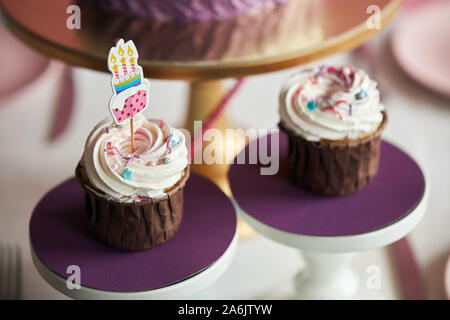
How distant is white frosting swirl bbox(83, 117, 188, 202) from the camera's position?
1.07m

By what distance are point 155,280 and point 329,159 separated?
37 centimetres

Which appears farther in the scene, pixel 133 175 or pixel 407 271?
pixel 407 271

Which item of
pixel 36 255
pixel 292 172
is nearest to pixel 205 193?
pixel 292 172

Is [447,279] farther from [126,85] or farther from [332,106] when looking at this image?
[126,85]

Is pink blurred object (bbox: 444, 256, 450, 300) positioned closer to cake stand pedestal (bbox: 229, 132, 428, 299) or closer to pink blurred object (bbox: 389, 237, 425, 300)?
pink blurred object (bbox: 389, 237, 425, 300)

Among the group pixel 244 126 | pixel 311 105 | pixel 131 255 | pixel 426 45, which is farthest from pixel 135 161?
pixel 426 45

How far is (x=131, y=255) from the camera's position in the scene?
1.13m

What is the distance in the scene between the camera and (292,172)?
1.29 metres

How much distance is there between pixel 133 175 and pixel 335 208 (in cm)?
37

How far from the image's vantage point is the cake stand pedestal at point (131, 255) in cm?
107

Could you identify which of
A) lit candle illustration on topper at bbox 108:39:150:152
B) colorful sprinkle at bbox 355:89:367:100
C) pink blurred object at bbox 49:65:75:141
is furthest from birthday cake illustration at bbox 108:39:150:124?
pink blurred object at bbox 49:65:75:141

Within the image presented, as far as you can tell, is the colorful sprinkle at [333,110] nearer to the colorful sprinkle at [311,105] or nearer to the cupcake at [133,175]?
the colorful sprinkle at [311,105]

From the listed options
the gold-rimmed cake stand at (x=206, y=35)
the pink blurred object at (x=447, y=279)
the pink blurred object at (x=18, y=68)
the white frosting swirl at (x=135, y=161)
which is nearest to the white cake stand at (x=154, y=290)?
the white frosting swirl at (x=135, y=161)

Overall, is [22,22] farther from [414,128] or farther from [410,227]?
[414,128]
